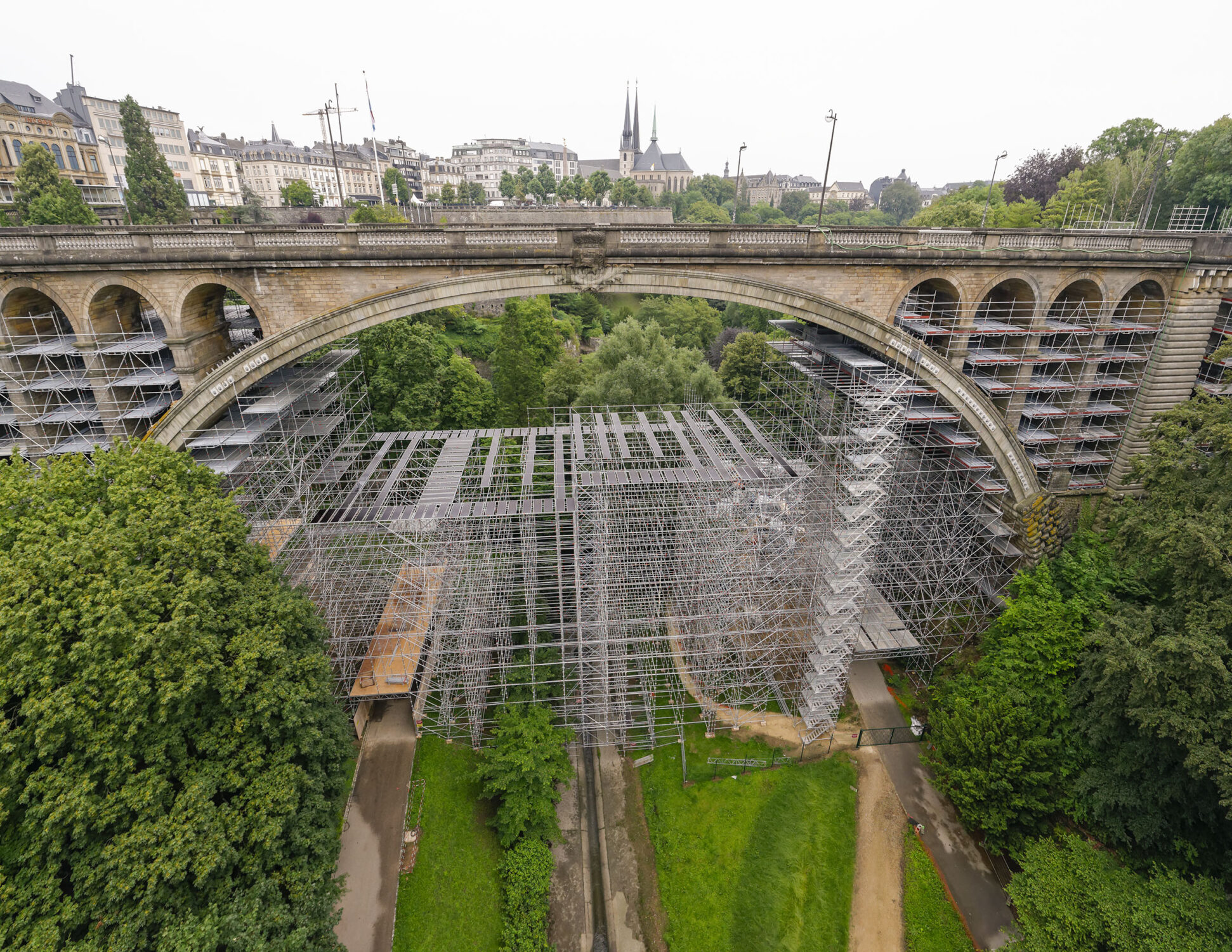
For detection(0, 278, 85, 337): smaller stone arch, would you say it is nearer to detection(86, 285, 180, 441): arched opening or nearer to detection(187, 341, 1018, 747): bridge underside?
detection(86, 285, 180, 441): arched opening

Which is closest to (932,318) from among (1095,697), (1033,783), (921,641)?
(921,641)

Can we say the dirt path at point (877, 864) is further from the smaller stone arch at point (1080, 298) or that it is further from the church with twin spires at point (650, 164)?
the church with twin spires at point (650, 164)

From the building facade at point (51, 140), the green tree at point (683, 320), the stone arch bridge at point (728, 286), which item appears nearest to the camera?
the stone arch bridge at point (728, 286)

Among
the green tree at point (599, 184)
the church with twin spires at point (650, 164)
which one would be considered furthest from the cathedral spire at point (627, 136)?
the green tree at point (599, 184)

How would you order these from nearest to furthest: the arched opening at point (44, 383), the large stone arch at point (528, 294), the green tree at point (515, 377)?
1. the arched opening at point (44, 383)
2. the large stone arch at point (528, 294)
3. the green tree at point (515, 377)

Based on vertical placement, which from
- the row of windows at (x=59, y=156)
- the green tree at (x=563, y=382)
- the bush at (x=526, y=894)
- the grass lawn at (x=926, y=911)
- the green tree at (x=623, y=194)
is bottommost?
the grass lawn at (x=926, y=911)

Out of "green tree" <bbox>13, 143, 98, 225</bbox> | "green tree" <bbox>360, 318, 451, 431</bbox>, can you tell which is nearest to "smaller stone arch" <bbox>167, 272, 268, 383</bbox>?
"green tree" <bbox>360, 318, 451, 431</bbox>
